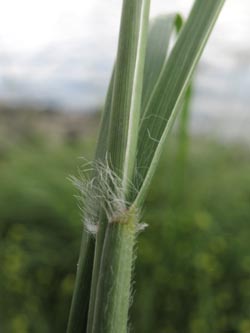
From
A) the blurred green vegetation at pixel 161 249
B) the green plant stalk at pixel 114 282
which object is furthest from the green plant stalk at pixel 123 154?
the blurred green vegetation at pixel 161 249

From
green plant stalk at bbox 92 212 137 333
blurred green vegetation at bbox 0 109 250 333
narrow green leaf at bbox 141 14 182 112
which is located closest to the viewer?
green plant stalk at bbox 92 212 137 333

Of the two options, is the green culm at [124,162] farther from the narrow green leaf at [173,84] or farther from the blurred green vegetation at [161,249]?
the blurred green vegetation at [161,249]

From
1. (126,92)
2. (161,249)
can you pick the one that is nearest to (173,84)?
(126,92)

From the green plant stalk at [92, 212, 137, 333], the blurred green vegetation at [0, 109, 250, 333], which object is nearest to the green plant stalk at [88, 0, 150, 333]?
the green plant stalk at [92, 212, 137, 333]

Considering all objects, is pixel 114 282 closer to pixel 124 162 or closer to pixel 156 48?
pixel 124 162

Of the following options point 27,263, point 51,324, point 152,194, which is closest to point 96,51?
point 152,194

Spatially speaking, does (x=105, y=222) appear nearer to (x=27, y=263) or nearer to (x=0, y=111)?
(x=27, y=263)

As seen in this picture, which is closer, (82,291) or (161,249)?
(82,291)

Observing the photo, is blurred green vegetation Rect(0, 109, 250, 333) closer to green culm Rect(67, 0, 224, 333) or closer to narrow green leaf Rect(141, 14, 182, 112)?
narrow green leaf Rect(141, 14, 182, 112)
